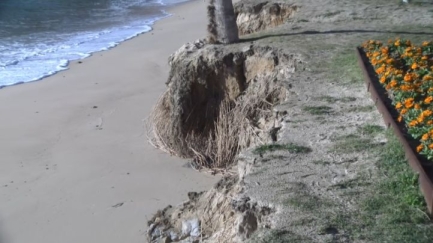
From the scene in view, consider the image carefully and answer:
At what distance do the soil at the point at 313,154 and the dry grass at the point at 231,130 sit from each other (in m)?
0.54

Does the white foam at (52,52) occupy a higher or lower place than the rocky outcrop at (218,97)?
lower

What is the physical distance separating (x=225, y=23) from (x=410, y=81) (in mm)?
3685

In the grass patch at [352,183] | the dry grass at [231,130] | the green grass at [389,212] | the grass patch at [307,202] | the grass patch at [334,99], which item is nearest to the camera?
the green grass at [389,212]

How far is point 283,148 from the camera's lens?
670cm

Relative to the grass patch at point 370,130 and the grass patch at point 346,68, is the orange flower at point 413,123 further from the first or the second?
the grass patch at point 346,68

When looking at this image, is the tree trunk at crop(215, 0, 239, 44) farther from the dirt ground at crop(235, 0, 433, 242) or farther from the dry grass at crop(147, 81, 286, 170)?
the dry grass at crop(147, 81, 286, 170)

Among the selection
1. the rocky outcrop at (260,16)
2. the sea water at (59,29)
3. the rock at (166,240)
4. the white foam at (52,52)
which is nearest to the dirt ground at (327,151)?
the rock at (166,240)

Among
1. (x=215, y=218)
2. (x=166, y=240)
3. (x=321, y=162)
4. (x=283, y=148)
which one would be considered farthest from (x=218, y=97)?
(x=321, y=162)

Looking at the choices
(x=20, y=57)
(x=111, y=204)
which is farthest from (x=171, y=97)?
(x=20, y=57)

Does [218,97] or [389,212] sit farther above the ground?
[389,212]

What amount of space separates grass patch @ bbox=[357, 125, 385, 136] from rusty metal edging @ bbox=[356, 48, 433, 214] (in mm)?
90

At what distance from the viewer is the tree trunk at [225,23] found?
10594 millimetres

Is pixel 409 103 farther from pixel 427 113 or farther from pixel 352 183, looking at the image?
pixel 352 183

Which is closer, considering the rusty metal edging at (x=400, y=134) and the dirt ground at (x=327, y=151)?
the dirt ground at (x=327, y=151)
